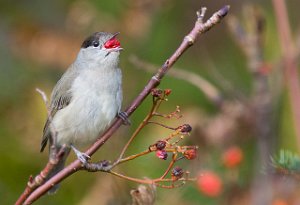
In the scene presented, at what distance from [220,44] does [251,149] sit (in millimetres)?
1798

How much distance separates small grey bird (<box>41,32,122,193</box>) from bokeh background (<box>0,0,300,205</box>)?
1.22ft

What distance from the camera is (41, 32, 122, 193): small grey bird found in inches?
179

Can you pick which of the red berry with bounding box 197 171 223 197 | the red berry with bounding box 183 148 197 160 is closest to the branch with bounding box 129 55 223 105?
the red berry with bounding box 197 171 223 197

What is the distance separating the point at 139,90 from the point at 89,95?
45.4 inches

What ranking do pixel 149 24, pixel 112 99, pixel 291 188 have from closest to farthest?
pixel 291 188, pixel 112 99, pixel 149 24

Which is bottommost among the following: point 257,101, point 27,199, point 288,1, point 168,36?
point 27,199

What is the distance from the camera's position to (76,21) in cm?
631

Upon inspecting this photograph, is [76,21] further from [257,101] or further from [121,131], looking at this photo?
[257,101]

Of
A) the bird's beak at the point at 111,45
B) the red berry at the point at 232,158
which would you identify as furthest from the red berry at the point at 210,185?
the bird's beak at the point at 111,45

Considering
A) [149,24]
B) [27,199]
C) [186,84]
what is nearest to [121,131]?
[186,84]

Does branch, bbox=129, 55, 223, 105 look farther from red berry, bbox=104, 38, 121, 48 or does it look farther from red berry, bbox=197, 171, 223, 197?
red berry, bbox=197, 171, 223, 197

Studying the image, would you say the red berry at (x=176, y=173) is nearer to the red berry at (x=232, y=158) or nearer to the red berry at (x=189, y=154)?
the red berry at (x=189, y=154)

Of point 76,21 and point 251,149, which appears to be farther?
point 76,21

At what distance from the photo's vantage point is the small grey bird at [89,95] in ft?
14.9
